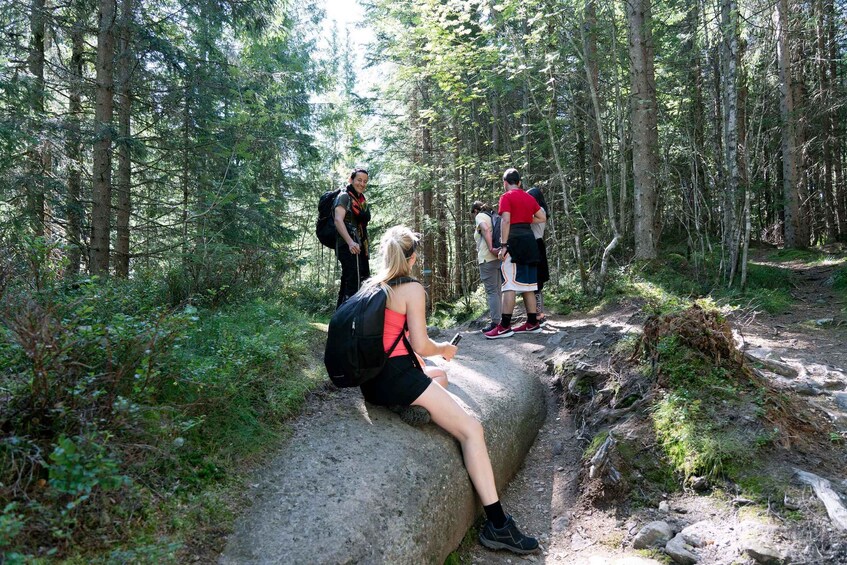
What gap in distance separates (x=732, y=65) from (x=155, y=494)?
37.2 ft

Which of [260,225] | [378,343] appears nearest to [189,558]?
[378,343]

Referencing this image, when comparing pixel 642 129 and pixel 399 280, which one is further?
pixel 642 129

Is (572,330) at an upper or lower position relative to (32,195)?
lower

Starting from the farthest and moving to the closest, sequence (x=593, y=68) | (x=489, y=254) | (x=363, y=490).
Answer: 1. (x=593, y=68)
2. (x=489, y=254)
3. (x=363, y=490)

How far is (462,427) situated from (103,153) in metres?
7.86

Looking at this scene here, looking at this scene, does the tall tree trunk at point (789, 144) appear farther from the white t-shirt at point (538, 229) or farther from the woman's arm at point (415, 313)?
the woman's arm at point (415, 313)

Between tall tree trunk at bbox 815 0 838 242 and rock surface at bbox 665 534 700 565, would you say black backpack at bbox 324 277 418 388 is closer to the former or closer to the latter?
rock surface at bbox 665 534 700 565

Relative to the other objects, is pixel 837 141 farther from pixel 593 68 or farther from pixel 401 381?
pixel 401 381

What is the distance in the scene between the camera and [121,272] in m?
8.74

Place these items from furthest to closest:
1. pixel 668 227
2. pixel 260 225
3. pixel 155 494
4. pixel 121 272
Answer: pixel 668 227
pixel 260 225
pixel 121 272
pixel 155 494

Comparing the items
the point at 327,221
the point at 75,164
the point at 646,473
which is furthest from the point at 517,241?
the point at 75,164

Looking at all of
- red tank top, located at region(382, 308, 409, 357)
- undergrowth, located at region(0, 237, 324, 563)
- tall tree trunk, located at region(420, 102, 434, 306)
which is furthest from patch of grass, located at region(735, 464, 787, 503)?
tall tree trunk, located at region(420, 102, 434, 306)

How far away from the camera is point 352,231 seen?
22.0 ft

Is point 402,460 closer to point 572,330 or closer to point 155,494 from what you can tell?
point 155,494
